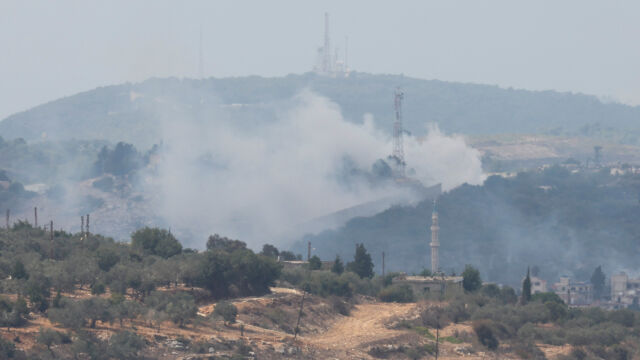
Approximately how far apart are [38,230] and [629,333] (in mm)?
45278

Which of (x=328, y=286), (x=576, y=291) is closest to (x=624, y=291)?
(x=576, y=291)

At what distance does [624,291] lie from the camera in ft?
601

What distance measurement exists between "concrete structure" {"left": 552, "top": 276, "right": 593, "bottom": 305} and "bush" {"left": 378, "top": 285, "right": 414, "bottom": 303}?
8480 cm

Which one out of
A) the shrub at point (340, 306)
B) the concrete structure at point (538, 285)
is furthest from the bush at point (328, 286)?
the concrete structure at point (538, 285)

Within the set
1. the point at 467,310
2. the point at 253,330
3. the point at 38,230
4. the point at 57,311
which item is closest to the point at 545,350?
the point at 467,310

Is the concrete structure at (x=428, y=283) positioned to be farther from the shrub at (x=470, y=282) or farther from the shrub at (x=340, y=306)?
the shrub at (x=340, y=306)

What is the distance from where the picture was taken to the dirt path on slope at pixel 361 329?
71.3 m

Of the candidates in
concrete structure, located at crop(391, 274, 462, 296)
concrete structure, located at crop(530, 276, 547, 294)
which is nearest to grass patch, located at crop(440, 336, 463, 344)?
concrete structure, located at crop(391, 274, 462, 296)

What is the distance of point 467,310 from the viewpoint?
85688 millimetres

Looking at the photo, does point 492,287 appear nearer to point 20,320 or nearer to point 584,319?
point 584,319

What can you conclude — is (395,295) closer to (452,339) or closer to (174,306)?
(452,339)

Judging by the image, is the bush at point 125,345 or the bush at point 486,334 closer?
the bush at point 125,345

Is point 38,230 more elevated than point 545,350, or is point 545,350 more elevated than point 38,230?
point 38,230

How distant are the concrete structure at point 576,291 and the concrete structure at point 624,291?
339cm
